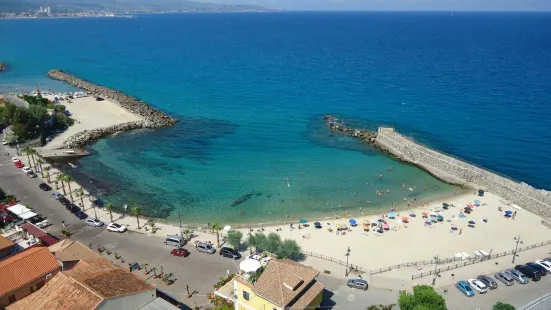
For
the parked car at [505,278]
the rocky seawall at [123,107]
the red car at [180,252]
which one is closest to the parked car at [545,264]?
the parked car at [505,278]

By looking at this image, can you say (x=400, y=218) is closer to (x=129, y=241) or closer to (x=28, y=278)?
(x=129, y=241)

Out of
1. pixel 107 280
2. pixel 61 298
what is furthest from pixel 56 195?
pixel 61 298

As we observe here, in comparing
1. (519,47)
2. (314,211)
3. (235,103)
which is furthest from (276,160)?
(519,47)

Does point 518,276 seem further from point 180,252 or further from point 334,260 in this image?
point 180,252

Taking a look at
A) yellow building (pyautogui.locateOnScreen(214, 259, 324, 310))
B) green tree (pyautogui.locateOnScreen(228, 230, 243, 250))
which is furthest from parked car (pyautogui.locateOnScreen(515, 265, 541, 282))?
green tree (pyautogui.locateOnScreen(228, 230, 243, 250))

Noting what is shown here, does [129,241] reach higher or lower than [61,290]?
lower

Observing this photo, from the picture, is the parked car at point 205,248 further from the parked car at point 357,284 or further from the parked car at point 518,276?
the parked car at point 518,276
